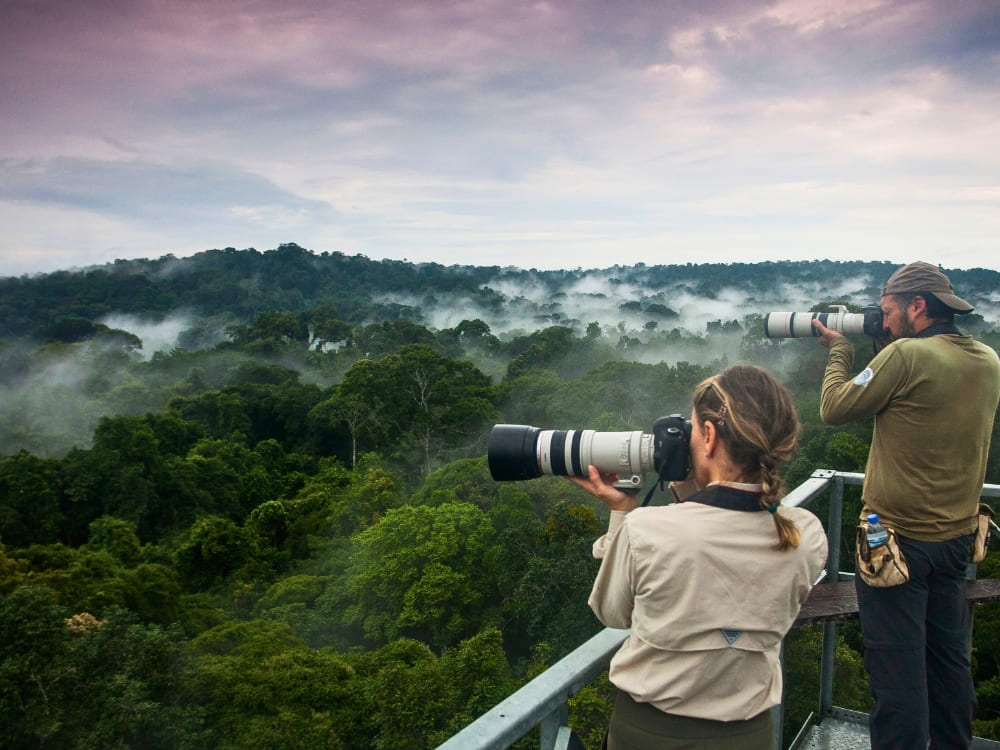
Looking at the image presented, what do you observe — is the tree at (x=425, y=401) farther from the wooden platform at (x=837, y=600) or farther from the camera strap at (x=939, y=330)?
the camera strap at (x=939, y=330)

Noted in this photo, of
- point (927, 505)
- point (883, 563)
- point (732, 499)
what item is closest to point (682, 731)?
point (732, 499)

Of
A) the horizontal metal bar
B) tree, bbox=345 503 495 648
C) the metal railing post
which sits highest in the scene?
the horizontal metal bar

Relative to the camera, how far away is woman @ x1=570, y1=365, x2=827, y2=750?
56.9 inches

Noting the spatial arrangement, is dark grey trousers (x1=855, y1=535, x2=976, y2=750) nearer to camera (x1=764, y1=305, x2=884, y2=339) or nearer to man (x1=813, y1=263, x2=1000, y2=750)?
man (x1=813, y1=263, x2=1000, y2=750)

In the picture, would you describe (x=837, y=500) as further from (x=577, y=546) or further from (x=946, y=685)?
(x=577, y=546)

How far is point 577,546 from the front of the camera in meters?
18.3

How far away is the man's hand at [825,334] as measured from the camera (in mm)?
3014

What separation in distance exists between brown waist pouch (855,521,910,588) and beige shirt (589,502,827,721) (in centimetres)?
85

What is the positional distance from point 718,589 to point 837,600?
1.15 meters

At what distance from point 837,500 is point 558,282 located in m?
185

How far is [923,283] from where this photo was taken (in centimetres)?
243

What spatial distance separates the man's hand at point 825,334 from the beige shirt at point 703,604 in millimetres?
1752

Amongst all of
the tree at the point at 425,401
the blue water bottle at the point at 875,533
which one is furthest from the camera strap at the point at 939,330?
the tree at the point at 425,401

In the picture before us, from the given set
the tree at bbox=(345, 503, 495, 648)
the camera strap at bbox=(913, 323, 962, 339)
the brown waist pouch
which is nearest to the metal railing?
the brown waist pouch
